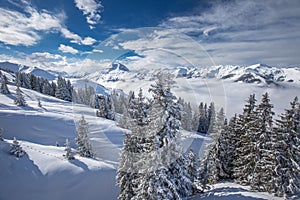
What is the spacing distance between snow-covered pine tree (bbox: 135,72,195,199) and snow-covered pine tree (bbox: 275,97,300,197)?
8878 millimetres

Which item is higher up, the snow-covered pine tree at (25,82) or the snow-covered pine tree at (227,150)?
the snow-covered pine tree at (25,82)

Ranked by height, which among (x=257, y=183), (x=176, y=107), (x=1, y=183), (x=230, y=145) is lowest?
(x=1, y=183)

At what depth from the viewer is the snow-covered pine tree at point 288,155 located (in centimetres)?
1573

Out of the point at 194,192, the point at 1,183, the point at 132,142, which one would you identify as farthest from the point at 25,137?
the point at 194,192

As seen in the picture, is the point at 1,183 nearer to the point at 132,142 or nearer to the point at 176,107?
the point at 132,142

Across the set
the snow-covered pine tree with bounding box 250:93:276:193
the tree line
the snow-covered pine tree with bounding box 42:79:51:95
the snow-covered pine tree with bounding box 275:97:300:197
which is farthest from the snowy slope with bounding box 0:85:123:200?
the snow-covered pine tree with bounding box 42:79:51:95

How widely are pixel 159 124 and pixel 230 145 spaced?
15876 mm

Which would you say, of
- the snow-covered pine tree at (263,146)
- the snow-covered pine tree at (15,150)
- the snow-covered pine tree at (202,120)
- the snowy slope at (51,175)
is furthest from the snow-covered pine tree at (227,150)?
the snow-covered pine tree at (202,120)

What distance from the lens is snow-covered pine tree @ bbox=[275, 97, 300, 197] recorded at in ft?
51.6

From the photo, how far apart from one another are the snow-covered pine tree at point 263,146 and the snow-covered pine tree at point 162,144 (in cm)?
914

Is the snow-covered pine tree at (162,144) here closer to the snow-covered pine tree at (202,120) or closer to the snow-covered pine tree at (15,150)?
the snow-covered pine tree at (15,150)

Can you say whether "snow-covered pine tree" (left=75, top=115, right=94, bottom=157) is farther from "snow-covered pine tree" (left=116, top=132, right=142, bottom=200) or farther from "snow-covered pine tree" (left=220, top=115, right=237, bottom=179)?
A: "snow-covered pine tree" (left=220, top=115, right=237, bottom=179)

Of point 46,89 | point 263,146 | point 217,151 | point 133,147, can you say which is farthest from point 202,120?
point 46,89

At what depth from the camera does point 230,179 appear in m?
24.3
